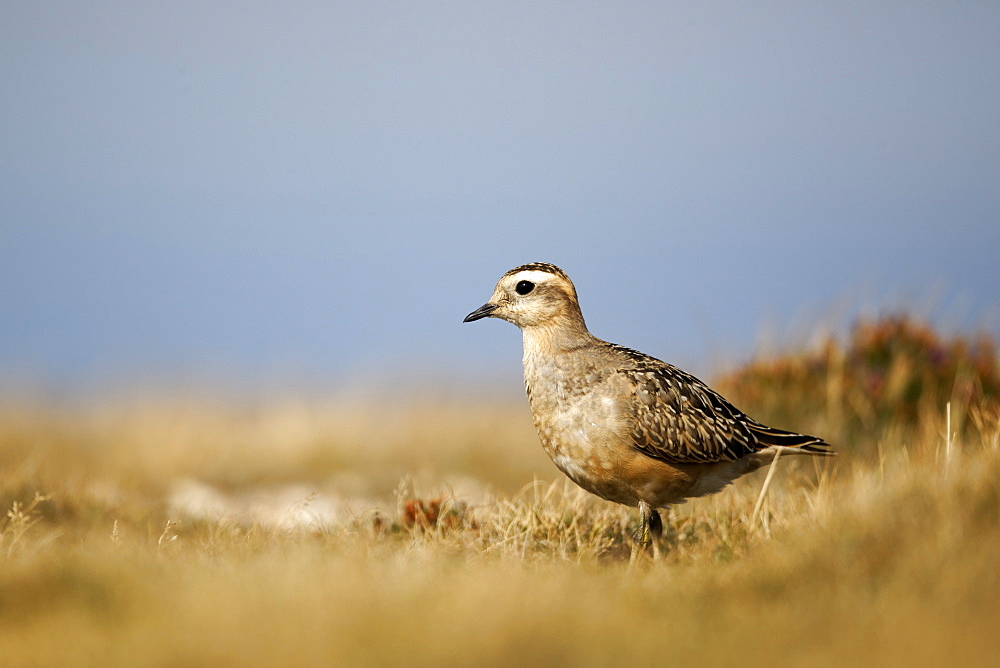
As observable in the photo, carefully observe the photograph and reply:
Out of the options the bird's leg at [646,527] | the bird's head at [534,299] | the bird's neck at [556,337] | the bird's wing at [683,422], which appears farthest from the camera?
the bird's head at [534,299]

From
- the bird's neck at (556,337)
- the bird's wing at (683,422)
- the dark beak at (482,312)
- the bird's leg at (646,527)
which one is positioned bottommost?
the bird's leg at (646,527)

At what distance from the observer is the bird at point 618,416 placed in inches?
303

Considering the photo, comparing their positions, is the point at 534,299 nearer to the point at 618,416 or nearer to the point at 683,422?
the point at 618,416

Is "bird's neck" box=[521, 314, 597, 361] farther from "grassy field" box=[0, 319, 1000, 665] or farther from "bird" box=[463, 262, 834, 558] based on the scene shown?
"grassy field" box=[0, 319, 1000, 665]

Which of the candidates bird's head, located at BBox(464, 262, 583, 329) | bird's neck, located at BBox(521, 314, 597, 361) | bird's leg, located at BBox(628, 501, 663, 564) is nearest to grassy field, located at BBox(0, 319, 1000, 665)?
bird's leg, located at BBox(628, 501, 663, 564)

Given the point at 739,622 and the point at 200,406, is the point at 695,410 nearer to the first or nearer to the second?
the point at 739,622

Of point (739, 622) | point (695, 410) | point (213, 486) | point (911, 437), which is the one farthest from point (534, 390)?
point (213, 486)

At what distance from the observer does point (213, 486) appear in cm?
1355

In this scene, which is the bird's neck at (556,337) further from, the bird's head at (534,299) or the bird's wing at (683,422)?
the bird's wing at (683,422)

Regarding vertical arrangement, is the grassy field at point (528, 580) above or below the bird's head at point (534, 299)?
below

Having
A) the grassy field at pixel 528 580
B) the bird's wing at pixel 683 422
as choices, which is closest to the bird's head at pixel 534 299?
the bird's wing at pixel 683 422

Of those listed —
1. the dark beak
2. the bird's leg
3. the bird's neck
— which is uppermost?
the dark beak

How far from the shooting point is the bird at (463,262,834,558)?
7699 millimetres

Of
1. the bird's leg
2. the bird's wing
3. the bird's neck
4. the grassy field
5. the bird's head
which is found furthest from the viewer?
the bird's head
